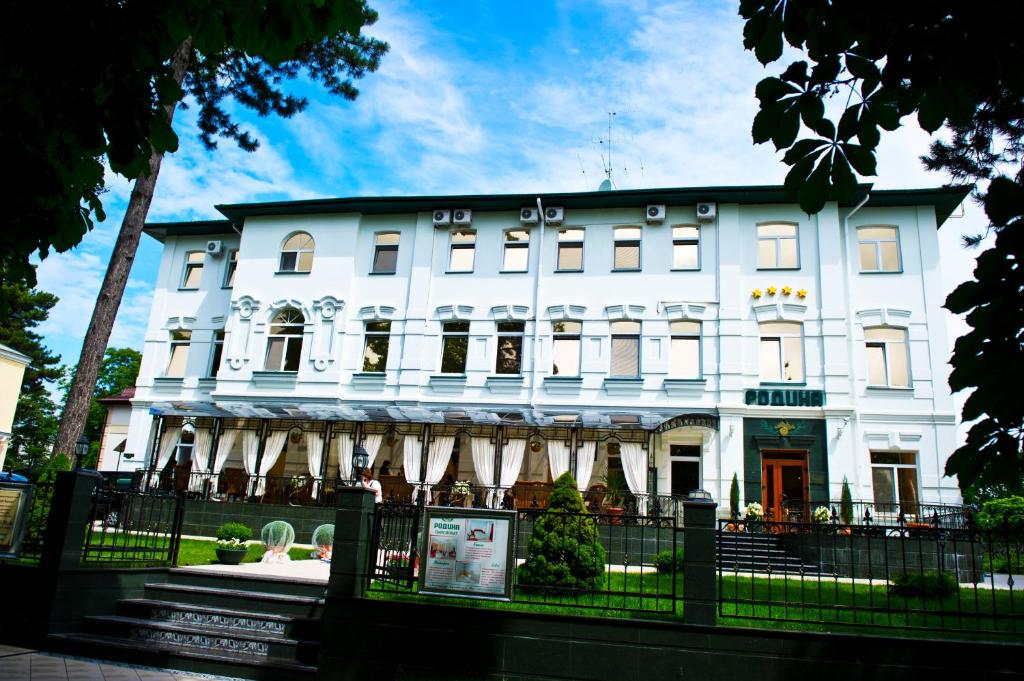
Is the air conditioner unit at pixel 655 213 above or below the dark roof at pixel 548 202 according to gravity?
below

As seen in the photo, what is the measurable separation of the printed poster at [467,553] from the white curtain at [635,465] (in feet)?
38.7

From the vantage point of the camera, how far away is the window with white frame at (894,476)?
18625 mm

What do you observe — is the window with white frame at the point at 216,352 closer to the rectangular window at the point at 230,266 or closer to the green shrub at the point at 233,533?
the rectangular window at the point at 230,266

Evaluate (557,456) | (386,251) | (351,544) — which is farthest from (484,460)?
(351,544)

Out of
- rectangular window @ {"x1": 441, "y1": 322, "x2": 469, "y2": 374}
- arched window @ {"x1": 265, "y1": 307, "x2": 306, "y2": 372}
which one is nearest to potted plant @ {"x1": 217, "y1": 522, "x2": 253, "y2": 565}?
rectangular window @ {"x1": 441, "y1": 322, "x2": 469, "y2": 374}

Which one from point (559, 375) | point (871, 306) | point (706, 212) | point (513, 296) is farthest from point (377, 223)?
point (871, 306)

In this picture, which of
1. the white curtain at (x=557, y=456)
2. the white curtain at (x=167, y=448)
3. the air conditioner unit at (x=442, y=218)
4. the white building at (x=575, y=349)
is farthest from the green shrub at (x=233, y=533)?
the air conditioner unit at (x=442, y=218)

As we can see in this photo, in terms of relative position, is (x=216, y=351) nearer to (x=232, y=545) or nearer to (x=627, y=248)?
(x=232, y=545)

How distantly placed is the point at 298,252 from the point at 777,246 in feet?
49.1

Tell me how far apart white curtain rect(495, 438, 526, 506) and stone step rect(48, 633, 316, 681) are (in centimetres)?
1202

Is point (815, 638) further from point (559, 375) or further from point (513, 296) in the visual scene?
point (513, 296)

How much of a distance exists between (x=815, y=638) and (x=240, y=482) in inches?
688

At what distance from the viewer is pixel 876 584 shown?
1293 centimetres

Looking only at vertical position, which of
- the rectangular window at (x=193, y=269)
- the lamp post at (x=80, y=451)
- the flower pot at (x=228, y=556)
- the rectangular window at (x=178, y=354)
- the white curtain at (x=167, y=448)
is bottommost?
the flower pot at (x=228, y=556)
